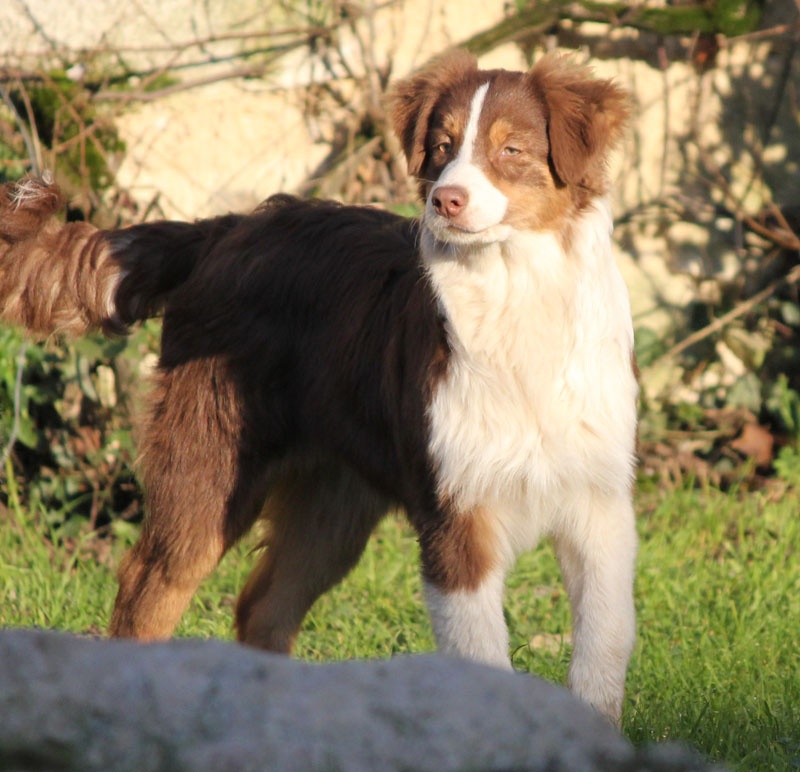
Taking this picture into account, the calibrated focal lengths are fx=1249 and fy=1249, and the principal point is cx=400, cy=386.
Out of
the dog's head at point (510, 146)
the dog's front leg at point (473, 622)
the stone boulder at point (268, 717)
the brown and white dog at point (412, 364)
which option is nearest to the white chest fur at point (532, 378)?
the brown and white dog at point (412, 364)

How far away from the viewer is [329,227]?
4363 mm

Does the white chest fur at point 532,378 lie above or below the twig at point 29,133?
below

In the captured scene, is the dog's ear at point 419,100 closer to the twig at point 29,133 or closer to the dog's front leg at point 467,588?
the dog's front leg at point 467,588

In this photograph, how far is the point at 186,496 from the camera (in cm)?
425

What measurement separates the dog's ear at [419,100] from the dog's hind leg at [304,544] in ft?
4.13

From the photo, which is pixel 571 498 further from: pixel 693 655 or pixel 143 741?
pixel 143 741

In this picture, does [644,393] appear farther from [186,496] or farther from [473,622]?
[473,622]

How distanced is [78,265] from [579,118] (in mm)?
1881

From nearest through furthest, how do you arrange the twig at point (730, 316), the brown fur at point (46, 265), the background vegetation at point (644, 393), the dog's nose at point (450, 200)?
the dog's nose at point (450, 200), the brown fur at point (46, 265), the background vegetation at point (644, 393), the twig at point (730, 316)

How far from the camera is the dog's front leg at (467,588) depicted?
364cm

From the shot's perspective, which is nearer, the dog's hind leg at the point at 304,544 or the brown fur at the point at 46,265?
the brown fur at the point at 46,265

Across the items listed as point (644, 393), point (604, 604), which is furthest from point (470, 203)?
point (644, 393)

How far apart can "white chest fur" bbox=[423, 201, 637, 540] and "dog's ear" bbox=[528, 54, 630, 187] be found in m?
0.17

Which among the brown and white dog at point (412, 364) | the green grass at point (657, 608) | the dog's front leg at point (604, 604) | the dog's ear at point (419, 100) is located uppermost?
the dog's ear at point (419, 100)
